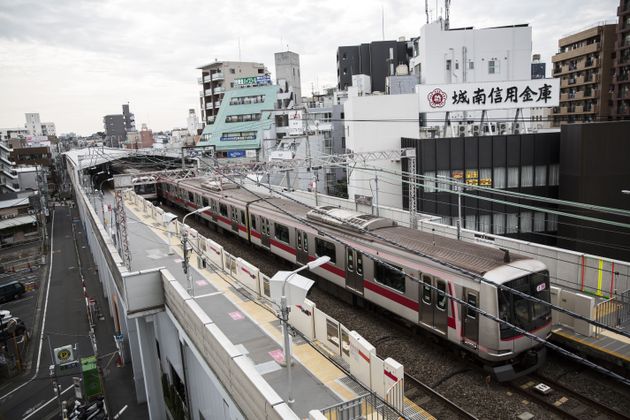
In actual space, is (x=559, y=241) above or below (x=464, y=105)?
below

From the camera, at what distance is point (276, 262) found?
1966 centimetres

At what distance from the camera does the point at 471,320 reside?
10016 millimetres

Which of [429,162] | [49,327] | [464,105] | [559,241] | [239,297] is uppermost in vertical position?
[464,105]

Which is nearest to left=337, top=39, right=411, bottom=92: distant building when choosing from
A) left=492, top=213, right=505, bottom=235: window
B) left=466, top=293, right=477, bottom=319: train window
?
left=492, top=213, right=505, bottom=235: window

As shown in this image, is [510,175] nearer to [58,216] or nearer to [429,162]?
[429,162]

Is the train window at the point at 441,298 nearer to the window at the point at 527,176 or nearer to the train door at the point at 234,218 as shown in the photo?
the train door at the point at 234,218

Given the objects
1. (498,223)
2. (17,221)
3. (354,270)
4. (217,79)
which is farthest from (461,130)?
(217,79)

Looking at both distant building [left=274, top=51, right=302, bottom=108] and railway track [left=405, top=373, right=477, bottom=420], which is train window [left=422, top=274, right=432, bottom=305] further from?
distant building [left=274, top=51, right=302, bottom=108]

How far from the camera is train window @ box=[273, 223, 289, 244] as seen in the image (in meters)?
17.5

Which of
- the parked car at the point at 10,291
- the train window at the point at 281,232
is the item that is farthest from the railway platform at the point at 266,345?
the parked car at the point at 10,291

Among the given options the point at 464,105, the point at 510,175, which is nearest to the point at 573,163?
the point at 510,175

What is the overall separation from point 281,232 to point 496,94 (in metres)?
15.9

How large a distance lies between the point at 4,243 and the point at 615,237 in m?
44.6

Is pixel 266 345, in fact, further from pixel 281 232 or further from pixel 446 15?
pixel 446 15
